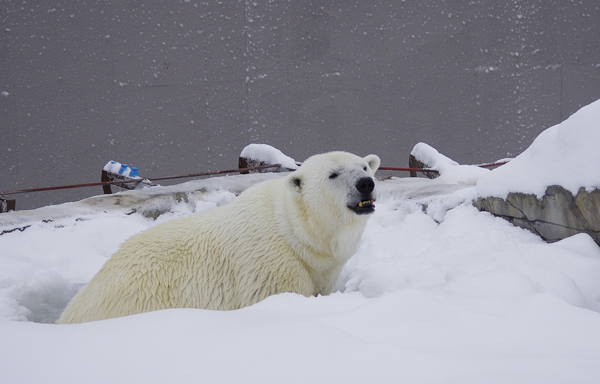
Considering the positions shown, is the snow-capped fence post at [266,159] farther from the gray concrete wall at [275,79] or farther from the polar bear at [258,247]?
the polar bear at [258,247]

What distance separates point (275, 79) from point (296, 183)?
3.74 metres

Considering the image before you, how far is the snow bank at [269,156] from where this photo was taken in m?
4.50

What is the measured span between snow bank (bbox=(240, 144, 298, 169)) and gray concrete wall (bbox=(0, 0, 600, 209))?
1077mm

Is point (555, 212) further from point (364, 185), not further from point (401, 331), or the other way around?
point (401, 331)

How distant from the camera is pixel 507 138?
19.1ft

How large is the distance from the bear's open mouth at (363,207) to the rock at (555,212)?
818 millimetres

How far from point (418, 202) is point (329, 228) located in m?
1.34

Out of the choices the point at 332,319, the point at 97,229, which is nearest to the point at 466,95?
the point at 97,229

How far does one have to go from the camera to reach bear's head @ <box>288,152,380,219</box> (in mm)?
2166

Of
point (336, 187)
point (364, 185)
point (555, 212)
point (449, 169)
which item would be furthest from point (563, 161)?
point (449, 169)

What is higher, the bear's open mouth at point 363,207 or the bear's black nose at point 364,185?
the bear's black nose at point 364,185

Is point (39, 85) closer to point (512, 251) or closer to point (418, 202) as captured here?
point (418, 202)

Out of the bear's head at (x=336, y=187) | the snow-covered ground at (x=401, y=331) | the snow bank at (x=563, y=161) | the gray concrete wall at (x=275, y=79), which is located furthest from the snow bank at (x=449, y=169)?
the bear's head at (x=336, y=187)

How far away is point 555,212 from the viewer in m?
2.07
